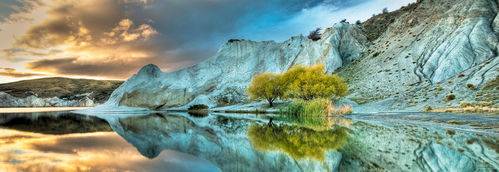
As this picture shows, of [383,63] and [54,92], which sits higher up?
[54,92]

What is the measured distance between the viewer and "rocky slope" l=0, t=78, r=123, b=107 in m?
106

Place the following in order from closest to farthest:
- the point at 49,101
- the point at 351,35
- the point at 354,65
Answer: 1. the point at 354,65
2. the point at 351,35
3. the point at 49,101

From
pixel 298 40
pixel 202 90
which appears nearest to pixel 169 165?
pixel 202 90

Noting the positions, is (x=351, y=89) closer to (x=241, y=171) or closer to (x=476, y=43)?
(x=476, y=43)

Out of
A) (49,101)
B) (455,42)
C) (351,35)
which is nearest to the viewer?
(455,42)

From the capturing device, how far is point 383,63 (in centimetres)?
4381

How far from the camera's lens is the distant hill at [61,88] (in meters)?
115

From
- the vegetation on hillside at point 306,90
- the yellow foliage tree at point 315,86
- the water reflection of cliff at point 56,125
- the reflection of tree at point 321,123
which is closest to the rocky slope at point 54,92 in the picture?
the vegetation on hillside at point 306,90

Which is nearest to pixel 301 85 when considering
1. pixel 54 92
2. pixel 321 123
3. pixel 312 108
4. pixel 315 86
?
pixel 315 86

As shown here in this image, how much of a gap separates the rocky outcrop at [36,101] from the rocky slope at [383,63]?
6867cm

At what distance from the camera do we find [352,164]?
6199mm

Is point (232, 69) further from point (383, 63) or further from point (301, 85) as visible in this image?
point (383, 63)

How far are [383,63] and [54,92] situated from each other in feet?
431

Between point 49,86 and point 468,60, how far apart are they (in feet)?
500
